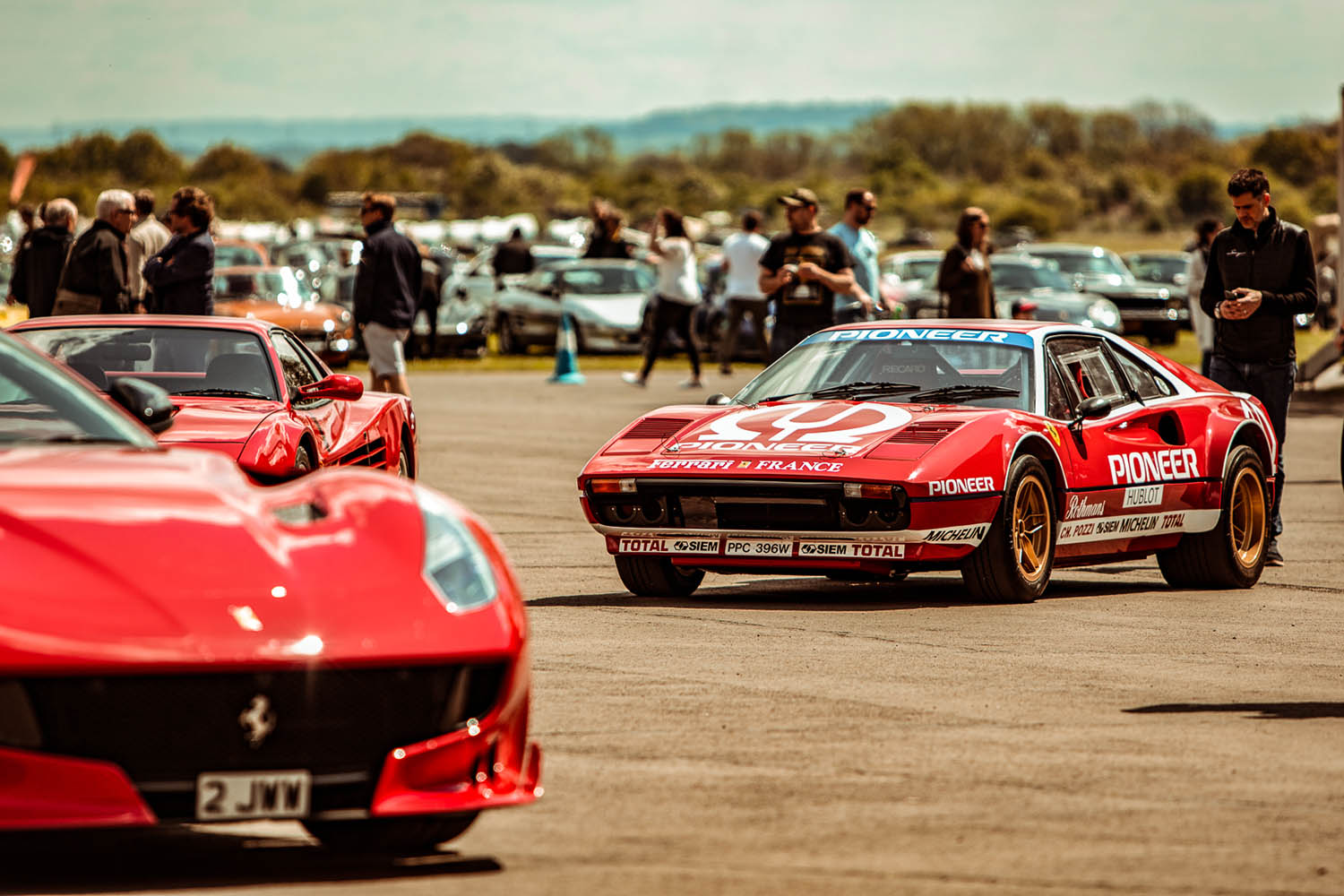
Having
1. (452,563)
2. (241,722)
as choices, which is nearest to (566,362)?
(452,563)

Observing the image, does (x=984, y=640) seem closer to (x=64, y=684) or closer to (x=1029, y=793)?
(x=1029, y=793)

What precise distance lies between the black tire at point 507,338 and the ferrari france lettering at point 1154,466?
22.5 m

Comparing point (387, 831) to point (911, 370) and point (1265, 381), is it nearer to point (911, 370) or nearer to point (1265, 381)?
point (911, 370)

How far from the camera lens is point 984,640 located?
27.3ft

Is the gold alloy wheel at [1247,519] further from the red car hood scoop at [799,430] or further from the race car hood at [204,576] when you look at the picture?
the race car hood at [204,576]

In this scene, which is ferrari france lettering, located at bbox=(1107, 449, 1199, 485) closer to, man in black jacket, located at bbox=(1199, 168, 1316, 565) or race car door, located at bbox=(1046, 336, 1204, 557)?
race car door, located at bbox=(1046, 336, 1204, 557)

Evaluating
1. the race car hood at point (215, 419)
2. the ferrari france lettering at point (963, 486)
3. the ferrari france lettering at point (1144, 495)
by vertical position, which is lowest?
the ferrari france lettering at point (1144, 495)

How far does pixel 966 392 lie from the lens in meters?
10.1

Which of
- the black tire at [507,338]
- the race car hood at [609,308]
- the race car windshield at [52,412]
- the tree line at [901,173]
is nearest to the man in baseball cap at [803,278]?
the race car windshield at [52,412]

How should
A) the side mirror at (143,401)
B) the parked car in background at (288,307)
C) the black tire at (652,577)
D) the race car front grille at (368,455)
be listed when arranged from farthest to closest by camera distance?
1. the parked car in background at (288,307)
2. the race car front grille at (368,455)
3. the black tire at (652,577)
4. the side mirror at (143,401)

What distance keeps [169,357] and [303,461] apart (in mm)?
1061

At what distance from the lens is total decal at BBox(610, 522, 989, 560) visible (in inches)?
356

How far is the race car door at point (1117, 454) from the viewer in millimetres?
9914

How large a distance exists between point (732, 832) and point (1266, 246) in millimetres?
7232
